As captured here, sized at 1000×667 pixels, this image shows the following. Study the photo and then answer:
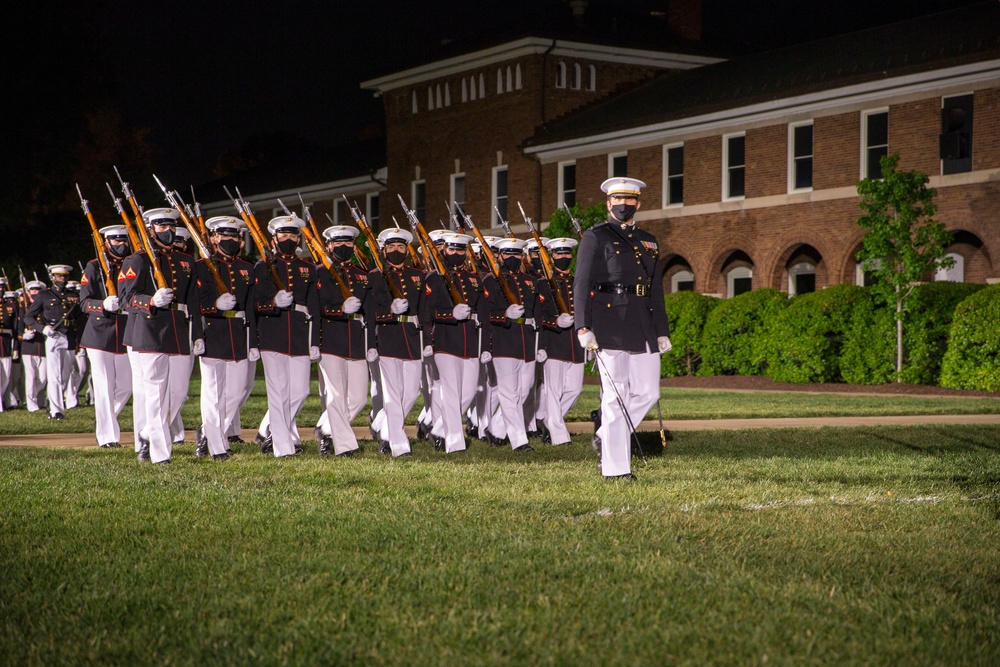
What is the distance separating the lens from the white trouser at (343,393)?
38.3 ft

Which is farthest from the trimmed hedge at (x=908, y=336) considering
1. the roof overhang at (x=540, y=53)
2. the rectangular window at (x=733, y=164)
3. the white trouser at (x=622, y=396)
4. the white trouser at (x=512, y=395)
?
the roof overhang at (x=540, y=53)

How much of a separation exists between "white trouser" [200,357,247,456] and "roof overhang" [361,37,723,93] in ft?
94.1

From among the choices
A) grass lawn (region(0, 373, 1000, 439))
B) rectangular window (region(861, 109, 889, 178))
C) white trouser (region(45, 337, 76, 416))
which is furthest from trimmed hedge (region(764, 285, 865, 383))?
white trouser (region(45, 337, 76, 416))

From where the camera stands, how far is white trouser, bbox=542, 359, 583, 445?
43.0 ft

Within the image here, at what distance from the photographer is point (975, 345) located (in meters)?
23.1

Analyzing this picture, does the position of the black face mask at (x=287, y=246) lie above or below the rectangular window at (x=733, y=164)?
below

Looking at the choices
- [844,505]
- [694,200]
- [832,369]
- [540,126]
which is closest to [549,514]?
[844,505]

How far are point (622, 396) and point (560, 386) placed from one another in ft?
11.6

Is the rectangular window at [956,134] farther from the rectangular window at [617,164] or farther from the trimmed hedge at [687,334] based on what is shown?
the rectangular window at [617,164]

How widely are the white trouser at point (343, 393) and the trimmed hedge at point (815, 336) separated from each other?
621 inches

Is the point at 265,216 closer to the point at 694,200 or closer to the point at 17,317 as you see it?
the point at 694,200

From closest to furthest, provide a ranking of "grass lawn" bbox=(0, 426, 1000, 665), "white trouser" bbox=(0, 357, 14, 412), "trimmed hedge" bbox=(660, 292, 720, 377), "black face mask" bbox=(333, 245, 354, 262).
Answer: "grass lawn" bbox=(0, 426, 1000, 665)
"black face mask" bbox=(333, 245, 354, 262)
"white trouser" bbox=(0, 357, 14, 412)
"trimmed hedge" bbox=(660, 292, 720, 377)

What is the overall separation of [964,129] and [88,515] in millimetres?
25551

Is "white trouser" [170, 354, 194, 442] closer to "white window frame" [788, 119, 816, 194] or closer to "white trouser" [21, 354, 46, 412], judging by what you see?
"white trouser" [21, 354, 46, 412]
